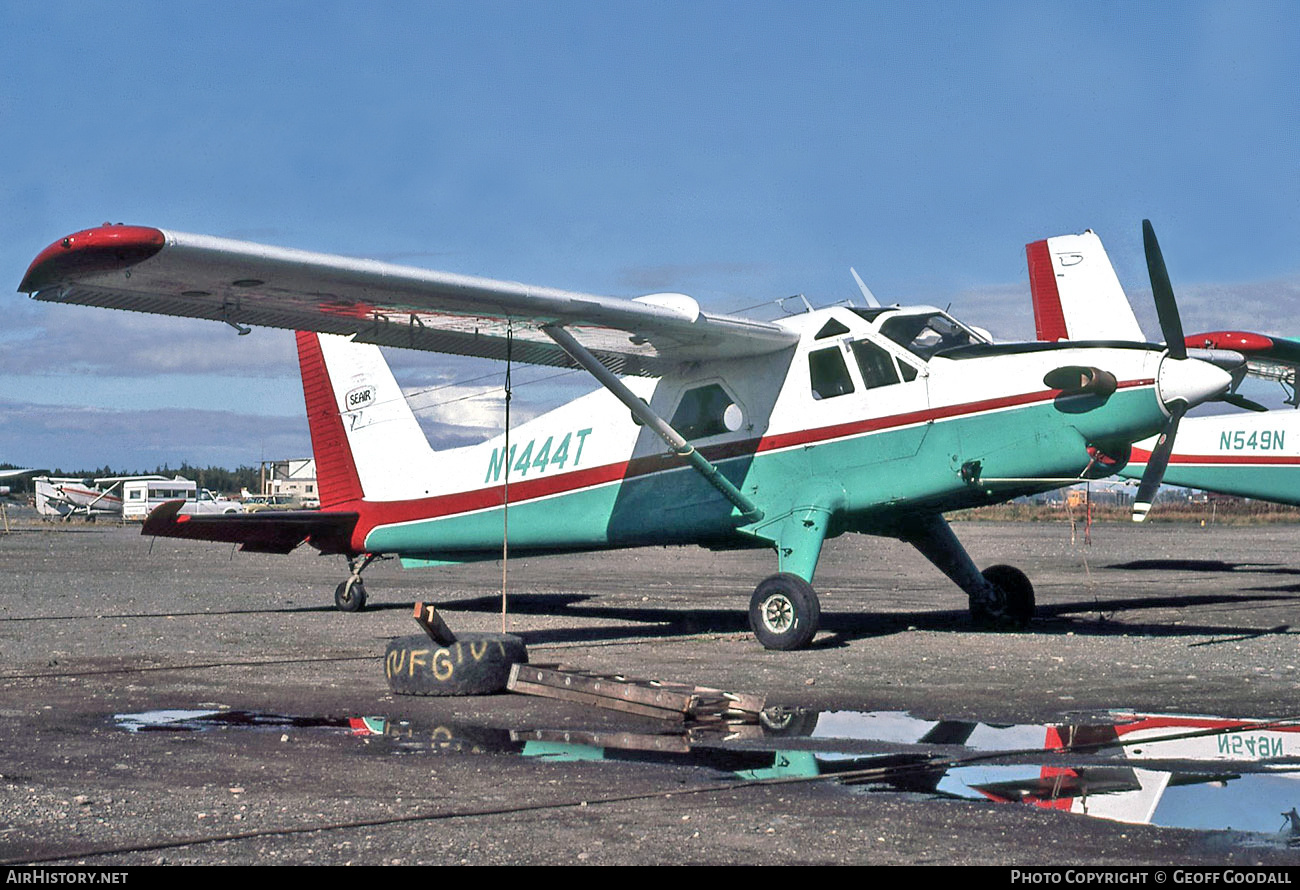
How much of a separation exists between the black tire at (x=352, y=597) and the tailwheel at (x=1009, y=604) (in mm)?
8052

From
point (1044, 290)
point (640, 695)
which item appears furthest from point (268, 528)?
point (1044, 290)

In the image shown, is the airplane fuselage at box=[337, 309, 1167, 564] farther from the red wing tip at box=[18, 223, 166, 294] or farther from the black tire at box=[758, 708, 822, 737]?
the red wing tip at box=[18, 223, 166, 294]

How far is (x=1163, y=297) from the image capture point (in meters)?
11.6

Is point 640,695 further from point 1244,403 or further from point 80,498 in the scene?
point 80,498

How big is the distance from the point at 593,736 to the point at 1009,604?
7.89 meters

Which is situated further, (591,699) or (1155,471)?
(1155,471)

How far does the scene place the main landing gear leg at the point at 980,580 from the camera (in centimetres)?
1387

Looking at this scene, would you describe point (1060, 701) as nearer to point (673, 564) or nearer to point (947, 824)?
point (947, 824)

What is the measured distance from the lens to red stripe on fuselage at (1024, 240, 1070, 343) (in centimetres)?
2395

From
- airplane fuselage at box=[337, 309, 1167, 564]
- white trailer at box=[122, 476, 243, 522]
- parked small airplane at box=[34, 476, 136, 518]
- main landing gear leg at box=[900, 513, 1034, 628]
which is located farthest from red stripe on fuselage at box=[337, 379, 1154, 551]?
parked small airplane at box=[34, 476, 136, 518]

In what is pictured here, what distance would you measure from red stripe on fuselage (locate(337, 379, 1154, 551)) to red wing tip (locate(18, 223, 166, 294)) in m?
6.33

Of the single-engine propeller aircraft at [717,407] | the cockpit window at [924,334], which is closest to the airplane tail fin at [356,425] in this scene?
the single-engine propeller aircraft at [717,407]

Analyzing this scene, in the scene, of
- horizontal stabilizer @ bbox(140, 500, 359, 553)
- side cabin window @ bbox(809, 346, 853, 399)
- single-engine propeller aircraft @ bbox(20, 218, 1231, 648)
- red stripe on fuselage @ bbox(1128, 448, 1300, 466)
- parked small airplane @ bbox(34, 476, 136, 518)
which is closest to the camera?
single-engine propeller aircraft @ bbox(20, 218, 1231, 648)

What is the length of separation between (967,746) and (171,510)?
422 inches
